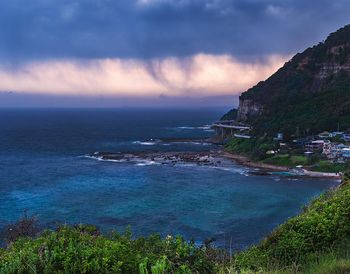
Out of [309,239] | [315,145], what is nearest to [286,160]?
[315,145]

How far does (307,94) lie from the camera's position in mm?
106875

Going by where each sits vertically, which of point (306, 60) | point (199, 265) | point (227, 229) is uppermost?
point (306, 60)

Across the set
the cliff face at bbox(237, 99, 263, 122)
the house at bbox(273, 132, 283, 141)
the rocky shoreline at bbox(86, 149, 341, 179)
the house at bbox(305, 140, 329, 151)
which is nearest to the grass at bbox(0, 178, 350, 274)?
the rocky shoreline at bbox(86, 149, 341, 179)

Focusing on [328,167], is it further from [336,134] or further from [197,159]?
[197,159]

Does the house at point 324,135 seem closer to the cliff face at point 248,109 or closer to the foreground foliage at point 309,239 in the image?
the cliff face at point 248,109

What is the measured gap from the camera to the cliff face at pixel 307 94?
8962 centimetres

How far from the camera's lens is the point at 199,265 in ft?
21.9

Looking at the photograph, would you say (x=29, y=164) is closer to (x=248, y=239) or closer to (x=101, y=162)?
(x=101, y=162)

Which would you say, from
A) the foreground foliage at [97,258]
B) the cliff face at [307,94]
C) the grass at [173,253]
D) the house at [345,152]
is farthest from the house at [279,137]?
the foreground foliage at [97,258]

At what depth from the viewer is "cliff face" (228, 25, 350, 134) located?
89.6m

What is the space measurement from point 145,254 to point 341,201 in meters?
5.94

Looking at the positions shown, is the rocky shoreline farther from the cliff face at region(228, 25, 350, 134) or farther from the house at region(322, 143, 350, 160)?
the cliff face at region(228, 25, 350, 134)

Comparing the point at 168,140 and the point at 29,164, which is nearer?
the point at 29,164

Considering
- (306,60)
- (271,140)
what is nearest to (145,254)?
(271,140)
